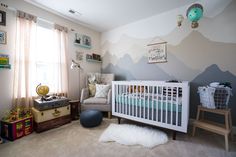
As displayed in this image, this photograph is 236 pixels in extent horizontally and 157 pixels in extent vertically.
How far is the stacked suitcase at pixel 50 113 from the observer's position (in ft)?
7.11

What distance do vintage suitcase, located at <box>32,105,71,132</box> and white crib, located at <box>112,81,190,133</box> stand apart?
Result: 0.98 m

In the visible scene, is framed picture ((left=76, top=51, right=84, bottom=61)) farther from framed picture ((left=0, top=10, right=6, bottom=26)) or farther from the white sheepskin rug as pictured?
the white sheepskin rug

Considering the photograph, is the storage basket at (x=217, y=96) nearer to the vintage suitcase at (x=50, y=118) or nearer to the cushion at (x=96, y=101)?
the cushion at (x=96, y=101)

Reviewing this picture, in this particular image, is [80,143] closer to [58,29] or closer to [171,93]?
[171,93]

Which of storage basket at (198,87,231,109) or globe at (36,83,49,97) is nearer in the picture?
storage basket at (198,87,231,109)

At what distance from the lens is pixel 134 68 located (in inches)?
129

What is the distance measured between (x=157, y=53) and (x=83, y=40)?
77.4 inches

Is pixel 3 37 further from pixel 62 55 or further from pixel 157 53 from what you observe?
pixel 157 53

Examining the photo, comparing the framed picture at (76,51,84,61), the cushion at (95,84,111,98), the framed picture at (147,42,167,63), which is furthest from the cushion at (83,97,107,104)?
the framed picture at (147,42,167,63)

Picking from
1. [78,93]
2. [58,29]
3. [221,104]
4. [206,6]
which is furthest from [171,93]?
[58,29]

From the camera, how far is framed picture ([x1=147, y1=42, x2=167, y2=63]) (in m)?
2.79

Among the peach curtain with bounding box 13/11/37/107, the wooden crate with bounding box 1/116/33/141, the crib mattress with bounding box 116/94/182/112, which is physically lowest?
the wooden crate with bounding box 1/116/33/141

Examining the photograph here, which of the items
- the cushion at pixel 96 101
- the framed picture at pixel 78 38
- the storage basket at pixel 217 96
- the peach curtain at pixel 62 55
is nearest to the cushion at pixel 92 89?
the cushion at pixel 96 101

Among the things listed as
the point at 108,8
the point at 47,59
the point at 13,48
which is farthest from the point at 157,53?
the point at 13,48
